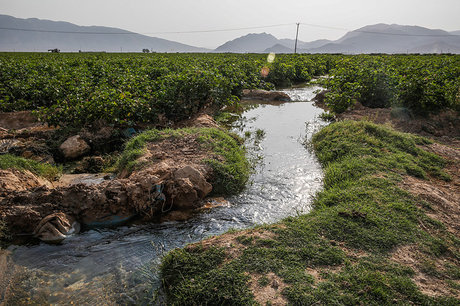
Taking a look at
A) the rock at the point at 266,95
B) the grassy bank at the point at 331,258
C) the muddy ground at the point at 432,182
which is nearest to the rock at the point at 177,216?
the grassy bank at the point at 331,258

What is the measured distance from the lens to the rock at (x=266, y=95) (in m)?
17.0

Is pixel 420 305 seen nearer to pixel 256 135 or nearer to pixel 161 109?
pixel 256 135

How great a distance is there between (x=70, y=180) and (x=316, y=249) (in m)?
5.99

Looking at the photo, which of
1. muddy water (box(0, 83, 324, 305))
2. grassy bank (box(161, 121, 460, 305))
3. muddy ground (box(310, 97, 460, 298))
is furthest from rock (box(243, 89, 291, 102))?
grassy bank (box(161, 121, 460, 305))

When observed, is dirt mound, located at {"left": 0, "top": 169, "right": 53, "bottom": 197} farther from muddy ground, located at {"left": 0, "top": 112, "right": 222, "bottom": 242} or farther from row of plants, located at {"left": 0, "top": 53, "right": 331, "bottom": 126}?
row of plants, located at {"left": 0, "top": 53, "right": 331, "bottom": 126}

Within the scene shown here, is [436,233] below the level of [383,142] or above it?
below

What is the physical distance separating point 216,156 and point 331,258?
13.4 ft

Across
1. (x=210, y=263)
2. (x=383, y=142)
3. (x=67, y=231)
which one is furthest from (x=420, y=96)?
(x=67, y=231)

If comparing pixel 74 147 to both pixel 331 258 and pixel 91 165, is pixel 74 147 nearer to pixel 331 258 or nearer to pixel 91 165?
pixel 91 165

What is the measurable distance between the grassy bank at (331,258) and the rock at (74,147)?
5.51m

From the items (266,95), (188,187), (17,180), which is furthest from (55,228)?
(266,95)

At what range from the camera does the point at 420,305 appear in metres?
2.96

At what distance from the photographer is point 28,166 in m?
6.39

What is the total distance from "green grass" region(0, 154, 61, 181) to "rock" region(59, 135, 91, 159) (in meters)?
0.86
